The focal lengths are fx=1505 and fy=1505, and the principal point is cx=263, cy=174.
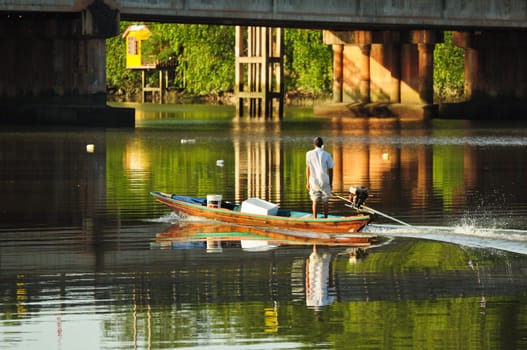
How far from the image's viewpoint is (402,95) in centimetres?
9019

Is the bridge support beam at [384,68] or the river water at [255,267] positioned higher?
the bridge support beam at [384,68]

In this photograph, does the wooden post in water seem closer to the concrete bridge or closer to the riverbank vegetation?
the concrete bridge

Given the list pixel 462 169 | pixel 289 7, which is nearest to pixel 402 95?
pixel 289 7

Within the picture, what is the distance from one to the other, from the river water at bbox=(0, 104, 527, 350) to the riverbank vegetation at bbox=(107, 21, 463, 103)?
73.4 meters

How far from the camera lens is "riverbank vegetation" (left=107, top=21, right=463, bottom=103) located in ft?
378

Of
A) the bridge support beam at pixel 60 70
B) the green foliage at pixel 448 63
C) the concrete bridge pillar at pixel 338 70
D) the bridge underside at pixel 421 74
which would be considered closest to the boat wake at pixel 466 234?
the bridge support beam at pixel 60 70

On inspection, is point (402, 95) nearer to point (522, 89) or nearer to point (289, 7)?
point (522, 89)

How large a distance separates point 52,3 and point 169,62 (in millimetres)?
83617

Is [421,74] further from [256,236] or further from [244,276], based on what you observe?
[244,276]

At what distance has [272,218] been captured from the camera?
24703 millimetres

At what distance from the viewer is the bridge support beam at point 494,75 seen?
286 ft

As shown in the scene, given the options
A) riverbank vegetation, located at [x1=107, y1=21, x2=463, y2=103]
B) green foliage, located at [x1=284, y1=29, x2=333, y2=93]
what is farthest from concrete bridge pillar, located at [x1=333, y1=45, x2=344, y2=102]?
green foliage, located at [x1=284, y1=29, x2=333, y2=93]

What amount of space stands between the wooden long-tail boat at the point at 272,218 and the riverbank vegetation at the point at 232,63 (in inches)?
3486

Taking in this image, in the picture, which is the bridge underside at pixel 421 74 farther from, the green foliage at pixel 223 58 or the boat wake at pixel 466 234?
the boat wake at pixel 466 234
